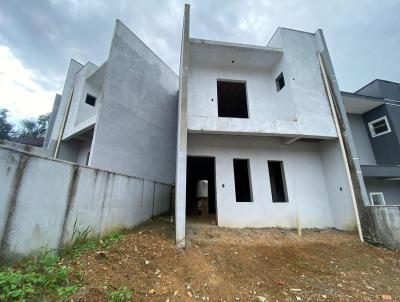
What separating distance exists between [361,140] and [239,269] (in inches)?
371

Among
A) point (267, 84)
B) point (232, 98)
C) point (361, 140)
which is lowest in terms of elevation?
point (361, 140)

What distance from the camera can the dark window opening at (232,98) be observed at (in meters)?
8.33

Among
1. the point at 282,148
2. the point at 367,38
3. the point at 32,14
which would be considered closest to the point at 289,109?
the point at 282,148

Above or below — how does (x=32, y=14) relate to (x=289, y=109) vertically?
above

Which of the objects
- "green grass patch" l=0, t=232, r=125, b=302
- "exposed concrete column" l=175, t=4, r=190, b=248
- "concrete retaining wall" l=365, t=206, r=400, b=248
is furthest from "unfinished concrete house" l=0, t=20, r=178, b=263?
"concrete retaining wall" l=365, t=206, r=400, b=248

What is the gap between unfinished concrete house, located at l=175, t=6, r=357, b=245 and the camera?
6188 mm

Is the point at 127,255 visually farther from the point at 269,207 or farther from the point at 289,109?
the point at 289,109

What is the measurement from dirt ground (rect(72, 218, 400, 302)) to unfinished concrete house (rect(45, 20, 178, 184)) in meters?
3.28

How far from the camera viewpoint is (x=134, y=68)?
8.11 metres

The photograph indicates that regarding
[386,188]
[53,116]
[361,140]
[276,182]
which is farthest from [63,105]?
[386,188]

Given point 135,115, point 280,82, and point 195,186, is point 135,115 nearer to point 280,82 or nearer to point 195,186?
point 280,82

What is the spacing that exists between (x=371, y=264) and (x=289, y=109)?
506 cm

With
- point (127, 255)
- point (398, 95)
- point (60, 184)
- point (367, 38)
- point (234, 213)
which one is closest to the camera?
point (60, 184)

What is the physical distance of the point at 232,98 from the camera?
372 inches
